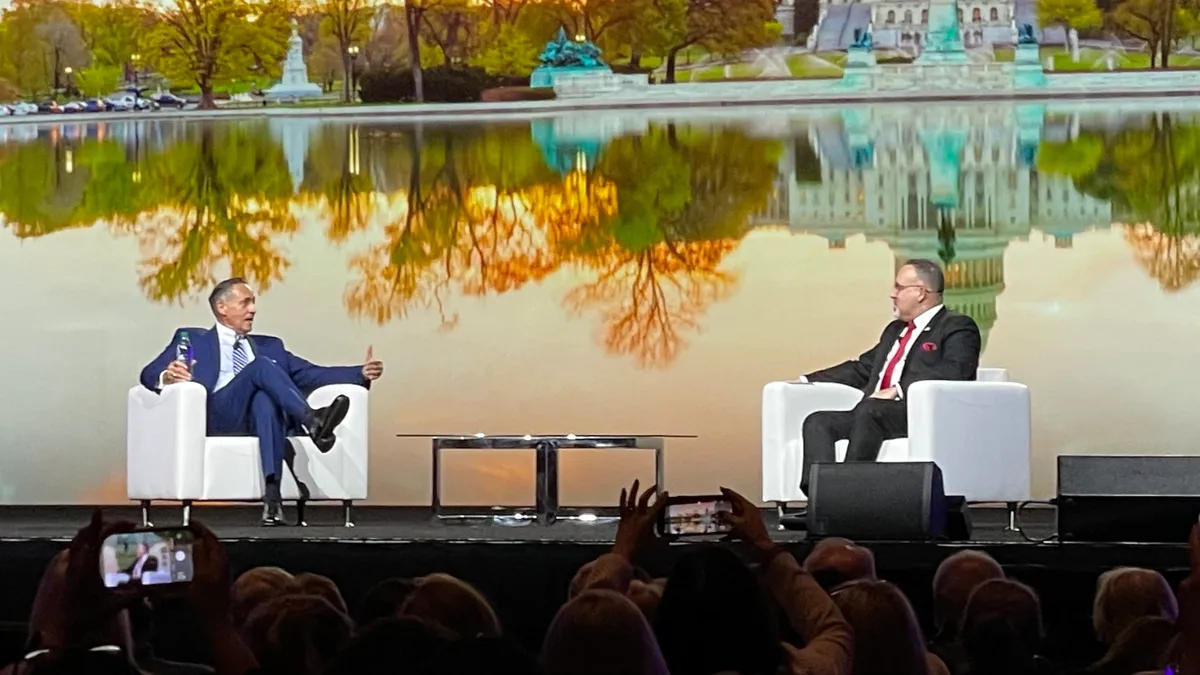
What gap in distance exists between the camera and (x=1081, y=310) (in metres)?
7.11

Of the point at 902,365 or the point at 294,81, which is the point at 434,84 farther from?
the point at 902,365

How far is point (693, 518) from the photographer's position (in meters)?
3.68

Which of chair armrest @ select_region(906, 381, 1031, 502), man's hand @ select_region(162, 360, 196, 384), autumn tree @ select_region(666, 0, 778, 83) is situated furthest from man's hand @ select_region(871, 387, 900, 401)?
man's hand @ select_region(162, 360, 196, 384)

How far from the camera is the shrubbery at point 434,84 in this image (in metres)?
7.56

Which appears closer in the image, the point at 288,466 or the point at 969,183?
the point at 288,466

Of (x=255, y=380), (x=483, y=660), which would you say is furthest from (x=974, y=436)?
(x=483, y=660)

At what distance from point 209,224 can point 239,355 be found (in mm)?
1118

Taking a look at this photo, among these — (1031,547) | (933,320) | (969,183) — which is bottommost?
(1031,547)

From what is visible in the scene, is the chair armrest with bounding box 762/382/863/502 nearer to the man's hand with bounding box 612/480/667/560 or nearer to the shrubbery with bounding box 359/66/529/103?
the shrubbery with bounding box 359/66/529/103

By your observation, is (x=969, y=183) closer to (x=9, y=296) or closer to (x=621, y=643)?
(x=9, y=296)

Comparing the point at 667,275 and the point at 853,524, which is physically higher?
the point at 667,275

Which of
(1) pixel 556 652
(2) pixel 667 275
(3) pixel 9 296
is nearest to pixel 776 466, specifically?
(2) pixel 667 275

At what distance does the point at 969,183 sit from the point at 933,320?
1036 mm

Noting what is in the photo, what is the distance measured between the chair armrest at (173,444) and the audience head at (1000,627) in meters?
3.90
